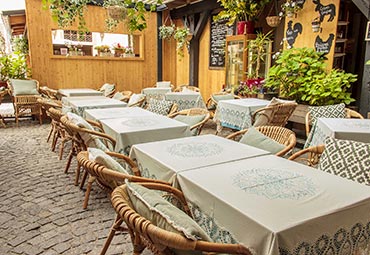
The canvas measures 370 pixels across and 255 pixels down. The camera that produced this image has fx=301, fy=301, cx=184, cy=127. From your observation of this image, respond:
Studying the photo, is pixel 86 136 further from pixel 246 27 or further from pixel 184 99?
pixel 246 27

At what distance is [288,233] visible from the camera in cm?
118

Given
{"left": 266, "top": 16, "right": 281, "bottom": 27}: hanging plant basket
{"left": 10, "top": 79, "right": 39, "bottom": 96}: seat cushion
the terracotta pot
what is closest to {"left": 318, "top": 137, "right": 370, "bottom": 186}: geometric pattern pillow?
{"left": 266, "top": 16, "right": 281, "bottom": 27}: hanging plant basket

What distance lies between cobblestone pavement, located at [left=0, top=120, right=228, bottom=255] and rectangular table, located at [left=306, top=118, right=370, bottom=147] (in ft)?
6.80

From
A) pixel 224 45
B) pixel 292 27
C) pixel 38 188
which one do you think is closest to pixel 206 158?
pixel 38 188

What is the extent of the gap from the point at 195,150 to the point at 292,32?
455cm

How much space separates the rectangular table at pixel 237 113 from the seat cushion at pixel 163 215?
3.43m

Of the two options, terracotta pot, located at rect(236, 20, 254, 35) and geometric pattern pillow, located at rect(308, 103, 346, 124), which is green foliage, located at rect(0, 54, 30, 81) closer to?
terracotta pot, located at rect(236, 20, 254, 35)

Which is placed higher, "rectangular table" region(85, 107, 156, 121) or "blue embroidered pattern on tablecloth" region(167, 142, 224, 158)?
"rectangular table" region(85, 107, 156, 121)

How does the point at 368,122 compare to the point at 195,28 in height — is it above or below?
below

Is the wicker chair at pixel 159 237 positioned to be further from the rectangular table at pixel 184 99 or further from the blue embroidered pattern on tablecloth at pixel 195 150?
the rectangular table at pixel 184 99

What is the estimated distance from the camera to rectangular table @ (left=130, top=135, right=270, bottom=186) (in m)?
1.88

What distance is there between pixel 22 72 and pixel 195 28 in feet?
15.1

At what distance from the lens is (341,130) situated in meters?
2.90

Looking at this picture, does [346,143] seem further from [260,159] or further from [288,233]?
[288,233]
